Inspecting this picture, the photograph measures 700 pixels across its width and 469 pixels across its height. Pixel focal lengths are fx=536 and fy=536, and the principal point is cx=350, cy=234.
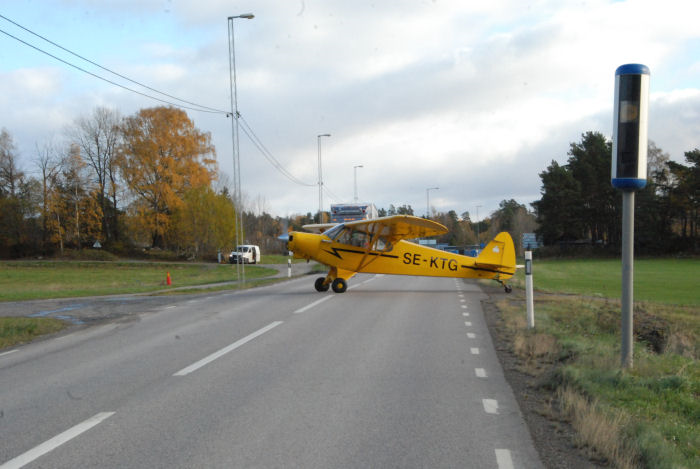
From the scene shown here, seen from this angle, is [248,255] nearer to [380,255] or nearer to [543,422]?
[380,255]

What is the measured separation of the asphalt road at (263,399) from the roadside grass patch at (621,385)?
1.89ft

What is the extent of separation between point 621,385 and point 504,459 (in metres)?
2.49

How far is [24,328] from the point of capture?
1122 cm

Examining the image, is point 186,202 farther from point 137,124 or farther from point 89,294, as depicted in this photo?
point 89,294

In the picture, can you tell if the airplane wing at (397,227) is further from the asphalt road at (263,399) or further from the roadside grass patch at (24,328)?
the roadside grass patch at (24,328)

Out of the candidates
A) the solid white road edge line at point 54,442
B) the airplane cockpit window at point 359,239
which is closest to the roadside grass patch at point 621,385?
the solid white road edge line at point 54,442

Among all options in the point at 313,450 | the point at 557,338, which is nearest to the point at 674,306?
the point at 557,338


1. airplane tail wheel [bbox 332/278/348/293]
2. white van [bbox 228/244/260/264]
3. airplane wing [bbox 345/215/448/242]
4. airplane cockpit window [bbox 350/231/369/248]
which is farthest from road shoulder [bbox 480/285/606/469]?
white van [bbox 228/244/260/264]

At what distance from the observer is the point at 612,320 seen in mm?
11344

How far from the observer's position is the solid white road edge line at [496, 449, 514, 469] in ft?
12.8

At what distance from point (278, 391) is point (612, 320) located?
834 cm

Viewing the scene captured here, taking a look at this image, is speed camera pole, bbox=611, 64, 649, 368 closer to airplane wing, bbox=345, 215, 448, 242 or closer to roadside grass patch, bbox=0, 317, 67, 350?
roadside grass patch, bbox=0, 317, 67, 350

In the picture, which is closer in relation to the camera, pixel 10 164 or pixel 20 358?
pixel 20 358

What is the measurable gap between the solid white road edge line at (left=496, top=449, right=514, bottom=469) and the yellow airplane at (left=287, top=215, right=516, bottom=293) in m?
Answer: 14.0
